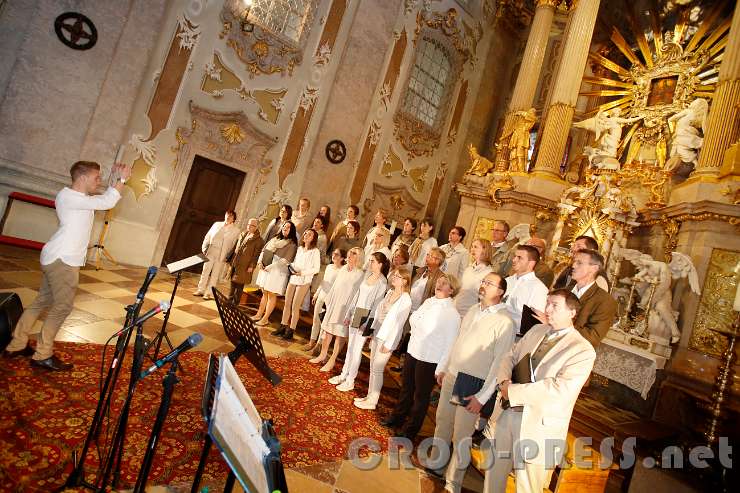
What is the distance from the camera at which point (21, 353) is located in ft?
10.5

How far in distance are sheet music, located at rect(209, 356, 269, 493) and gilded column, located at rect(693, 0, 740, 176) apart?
26.8 ft

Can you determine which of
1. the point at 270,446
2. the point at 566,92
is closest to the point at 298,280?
the point at 270,446

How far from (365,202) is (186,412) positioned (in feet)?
29.2

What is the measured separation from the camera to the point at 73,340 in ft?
12.3

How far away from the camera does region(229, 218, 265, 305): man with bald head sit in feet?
21.4

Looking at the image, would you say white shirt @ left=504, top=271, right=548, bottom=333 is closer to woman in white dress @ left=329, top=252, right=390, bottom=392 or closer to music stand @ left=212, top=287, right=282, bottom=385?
woman in white dress @ left=329, top=252, right=390, bottom=392

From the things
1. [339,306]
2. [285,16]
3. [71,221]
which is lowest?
[339,306]

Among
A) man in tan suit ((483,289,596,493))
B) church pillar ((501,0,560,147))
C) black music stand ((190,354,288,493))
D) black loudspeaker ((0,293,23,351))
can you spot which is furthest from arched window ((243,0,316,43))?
black music stand ((190,354,288,493))

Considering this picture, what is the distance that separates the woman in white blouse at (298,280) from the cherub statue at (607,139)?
668 centimetres

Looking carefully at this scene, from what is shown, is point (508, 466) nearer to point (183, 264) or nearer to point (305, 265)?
point (183, 264)

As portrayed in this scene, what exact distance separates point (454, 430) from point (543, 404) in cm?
104

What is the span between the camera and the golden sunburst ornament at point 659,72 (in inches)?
351

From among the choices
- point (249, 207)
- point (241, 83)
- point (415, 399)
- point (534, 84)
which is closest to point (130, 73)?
point (241, 83)

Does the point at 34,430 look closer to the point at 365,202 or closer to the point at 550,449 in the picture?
the point at 550,449
